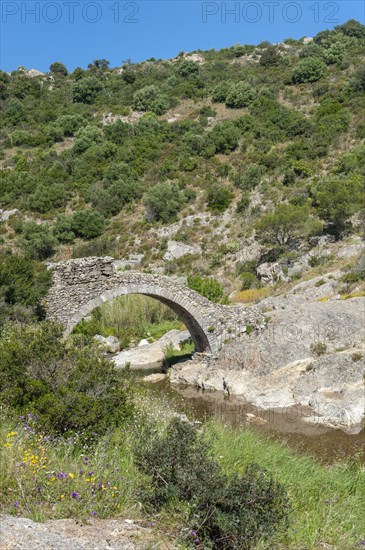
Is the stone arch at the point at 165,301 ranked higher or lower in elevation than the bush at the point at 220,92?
lower

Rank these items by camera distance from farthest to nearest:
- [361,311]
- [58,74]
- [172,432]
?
[58,74] < [361,311] < [172,432]

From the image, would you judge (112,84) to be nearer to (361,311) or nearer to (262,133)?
(262,133)

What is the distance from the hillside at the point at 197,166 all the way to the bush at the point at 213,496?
24282 millimetres

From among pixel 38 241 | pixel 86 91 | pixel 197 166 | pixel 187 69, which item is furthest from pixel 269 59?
pixel 38 241

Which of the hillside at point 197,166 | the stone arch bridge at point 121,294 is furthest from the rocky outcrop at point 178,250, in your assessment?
the stone arch bridge at point 121,294

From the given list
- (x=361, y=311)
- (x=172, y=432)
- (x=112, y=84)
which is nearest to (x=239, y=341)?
(x=361, y=311)

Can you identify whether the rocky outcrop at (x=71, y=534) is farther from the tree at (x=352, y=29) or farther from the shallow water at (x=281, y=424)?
the tree at (x=352, y=29)

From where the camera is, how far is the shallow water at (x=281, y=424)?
11055 mm

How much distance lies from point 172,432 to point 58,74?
77.7m

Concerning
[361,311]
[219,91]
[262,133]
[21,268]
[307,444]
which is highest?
[219,91]

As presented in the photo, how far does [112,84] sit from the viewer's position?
65312mm

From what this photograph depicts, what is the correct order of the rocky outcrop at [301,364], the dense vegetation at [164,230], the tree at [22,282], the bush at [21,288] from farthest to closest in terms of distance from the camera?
the tree at [22,282]
the bush at [21,288]
the rocky outcrop at [301,364]
the dense vegetation at [164,230]

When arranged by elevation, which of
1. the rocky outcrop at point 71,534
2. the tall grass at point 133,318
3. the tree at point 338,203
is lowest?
the tall grass at point 133,318

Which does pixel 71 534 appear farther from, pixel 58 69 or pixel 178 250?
pixel 58 69
